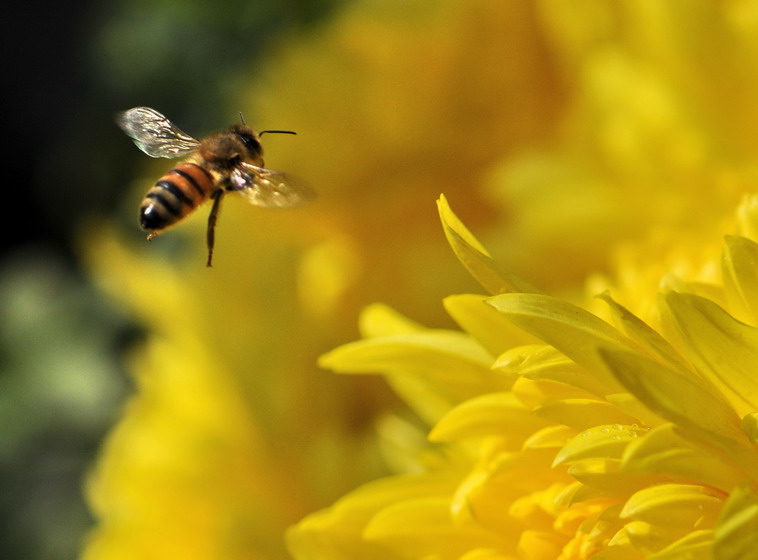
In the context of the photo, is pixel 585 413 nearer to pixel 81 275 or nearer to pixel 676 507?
pixel 676 507

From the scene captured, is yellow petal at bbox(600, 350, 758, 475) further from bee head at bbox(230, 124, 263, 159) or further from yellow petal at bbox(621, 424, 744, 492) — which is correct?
bee head at bbox(230, 124, 263, 159)

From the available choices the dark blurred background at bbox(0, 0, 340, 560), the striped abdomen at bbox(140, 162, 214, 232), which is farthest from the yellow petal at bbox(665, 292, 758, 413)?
the dark blurred background at bbox(0, 0, 340, 560)

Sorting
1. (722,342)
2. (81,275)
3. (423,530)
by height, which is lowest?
(81,275)

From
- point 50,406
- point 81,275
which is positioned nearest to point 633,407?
point 50,406

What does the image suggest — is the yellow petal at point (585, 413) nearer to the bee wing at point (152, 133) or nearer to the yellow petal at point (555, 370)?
the yellow petal at point (555, 370)

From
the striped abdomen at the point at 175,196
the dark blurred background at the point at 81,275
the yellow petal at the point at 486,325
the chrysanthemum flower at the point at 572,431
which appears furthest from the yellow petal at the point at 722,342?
the dark blurred background at the point at 81,275

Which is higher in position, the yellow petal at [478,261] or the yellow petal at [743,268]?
the yellow petal at [743,268]
